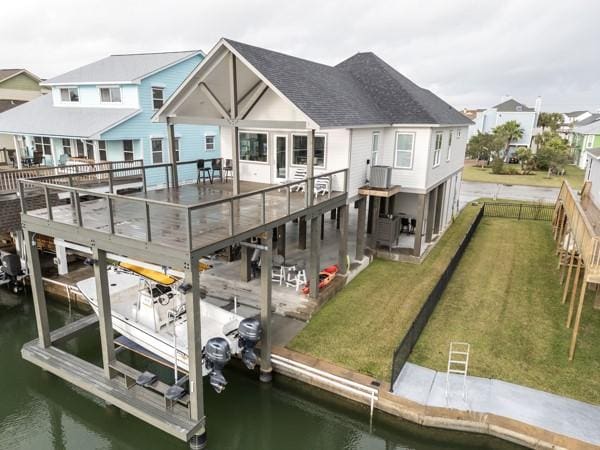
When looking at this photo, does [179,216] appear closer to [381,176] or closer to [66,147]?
[381,176]

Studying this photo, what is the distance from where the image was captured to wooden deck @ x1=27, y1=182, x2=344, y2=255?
893cm

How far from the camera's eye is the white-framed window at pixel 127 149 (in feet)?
78.7

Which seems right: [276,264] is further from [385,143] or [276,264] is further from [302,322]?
[385,143]

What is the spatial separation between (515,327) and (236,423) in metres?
9.08

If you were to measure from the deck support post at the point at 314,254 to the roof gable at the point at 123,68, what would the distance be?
16635mm

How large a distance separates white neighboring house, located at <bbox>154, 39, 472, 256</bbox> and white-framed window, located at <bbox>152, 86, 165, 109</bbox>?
9.61 meters

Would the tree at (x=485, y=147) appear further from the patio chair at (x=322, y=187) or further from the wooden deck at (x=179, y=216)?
the wooden deck at (x=179, y=216)

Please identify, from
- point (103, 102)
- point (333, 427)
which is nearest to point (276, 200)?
point (333, 427)

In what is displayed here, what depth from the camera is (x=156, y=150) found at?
25469 mm

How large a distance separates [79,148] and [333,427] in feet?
75.9

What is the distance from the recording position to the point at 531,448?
339 inches

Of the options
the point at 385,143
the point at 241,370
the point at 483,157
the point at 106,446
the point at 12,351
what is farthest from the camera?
the point at 483,157

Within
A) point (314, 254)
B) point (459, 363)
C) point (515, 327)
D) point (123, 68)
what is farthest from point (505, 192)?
point (123, 68)

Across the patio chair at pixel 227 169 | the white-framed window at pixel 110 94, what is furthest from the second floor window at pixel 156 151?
the patio chair at pixel 227 169
